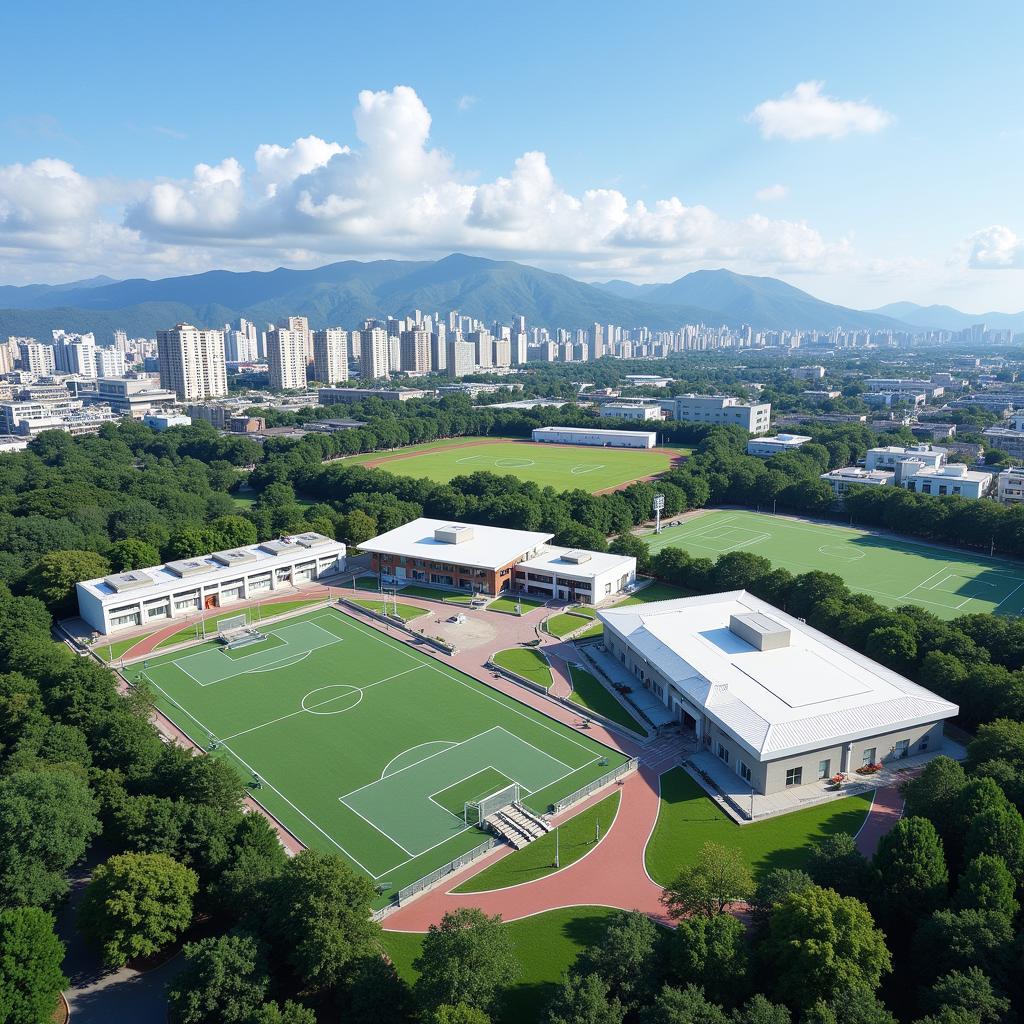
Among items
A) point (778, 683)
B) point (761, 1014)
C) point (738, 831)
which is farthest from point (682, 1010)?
point (778, 683)

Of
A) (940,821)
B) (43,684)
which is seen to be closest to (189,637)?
(43,684)

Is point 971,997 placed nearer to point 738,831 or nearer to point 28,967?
point 738,831

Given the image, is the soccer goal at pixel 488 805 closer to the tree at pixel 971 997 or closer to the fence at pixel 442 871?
the fence at pixel 442 871

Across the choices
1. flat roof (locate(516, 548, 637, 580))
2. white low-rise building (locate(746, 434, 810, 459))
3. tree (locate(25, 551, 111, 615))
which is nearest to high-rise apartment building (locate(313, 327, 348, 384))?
white low-rise building (locate(746, 434, 810, 459))

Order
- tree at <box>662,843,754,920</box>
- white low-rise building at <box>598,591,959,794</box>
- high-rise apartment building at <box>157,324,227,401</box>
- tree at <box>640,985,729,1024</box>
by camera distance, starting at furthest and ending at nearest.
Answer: high-rise apartment building at <box>157,324,227,401</box>
white low-rise building at <box>598,591,959,794</box>
tree at <box>662,843,754,920</box>
tree at <box>640,985,729,1024</box>

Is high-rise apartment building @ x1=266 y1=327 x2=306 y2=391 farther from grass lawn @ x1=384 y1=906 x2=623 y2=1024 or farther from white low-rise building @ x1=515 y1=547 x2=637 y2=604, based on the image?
grass lawn @ x1=384 y1=906 x2=623 y2=1024

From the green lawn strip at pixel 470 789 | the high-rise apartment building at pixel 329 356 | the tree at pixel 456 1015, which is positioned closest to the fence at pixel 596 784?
the green lawn strip at pixel 470 789
